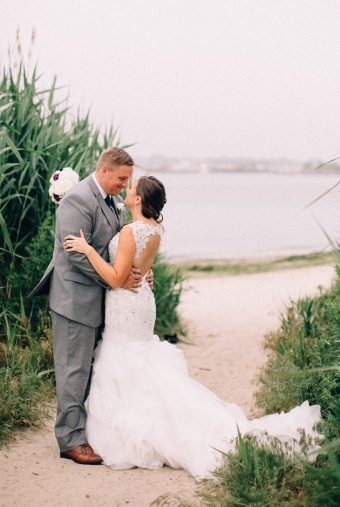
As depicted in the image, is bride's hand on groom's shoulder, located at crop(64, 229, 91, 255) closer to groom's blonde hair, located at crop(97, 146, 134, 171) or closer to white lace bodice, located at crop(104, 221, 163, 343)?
white lace bodice, located at crop(104, 221, 163, 343)

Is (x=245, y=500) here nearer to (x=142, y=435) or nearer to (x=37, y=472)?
Result: (x=142, y=435)

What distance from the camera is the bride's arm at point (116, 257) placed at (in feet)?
13.6

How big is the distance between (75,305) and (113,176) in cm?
88

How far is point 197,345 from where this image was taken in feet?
26.2

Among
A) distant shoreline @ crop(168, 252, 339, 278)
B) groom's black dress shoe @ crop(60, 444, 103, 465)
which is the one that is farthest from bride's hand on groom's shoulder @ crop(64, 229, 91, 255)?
distant shoreline @ crop(168, 252, 339, 278)

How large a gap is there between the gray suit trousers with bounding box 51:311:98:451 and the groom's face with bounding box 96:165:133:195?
915 mm

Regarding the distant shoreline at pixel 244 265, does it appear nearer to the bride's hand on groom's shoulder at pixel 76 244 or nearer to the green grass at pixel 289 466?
the green grass at pixel 289 466

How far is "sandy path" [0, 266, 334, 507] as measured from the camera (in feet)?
12.6

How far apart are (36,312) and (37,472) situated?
2117mm

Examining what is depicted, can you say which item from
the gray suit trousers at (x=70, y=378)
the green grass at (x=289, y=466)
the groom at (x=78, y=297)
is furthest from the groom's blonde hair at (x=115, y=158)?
the green grass at (x=289, y=466)

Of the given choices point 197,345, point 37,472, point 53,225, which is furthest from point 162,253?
point 37,472

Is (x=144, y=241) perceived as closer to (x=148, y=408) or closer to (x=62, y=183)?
(x=62, y=183)

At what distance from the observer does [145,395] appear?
4289 mm

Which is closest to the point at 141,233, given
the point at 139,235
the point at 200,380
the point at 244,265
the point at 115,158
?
the point at 139,235
